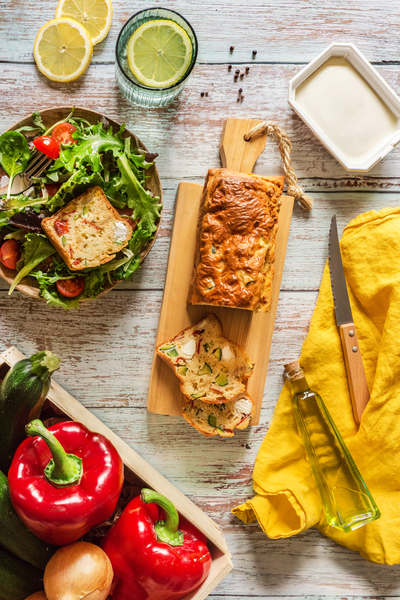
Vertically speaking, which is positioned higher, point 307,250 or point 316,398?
point 307,250

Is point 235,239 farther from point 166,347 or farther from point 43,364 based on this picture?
point 43,364

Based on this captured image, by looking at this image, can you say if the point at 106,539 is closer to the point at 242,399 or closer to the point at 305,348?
the point at 242,399

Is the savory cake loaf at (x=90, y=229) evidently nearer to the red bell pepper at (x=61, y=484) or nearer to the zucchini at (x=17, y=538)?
the red bell pepper at (x=61, y=484)

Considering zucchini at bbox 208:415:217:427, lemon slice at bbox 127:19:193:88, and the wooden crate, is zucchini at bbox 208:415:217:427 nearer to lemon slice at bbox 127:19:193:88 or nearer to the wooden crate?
the wooden crate

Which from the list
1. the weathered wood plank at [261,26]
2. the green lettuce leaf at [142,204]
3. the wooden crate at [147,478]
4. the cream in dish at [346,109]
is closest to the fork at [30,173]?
the green lettuce leaf at [142,204]

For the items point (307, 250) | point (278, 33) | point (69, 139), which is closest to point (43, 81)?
point (69, 139)
